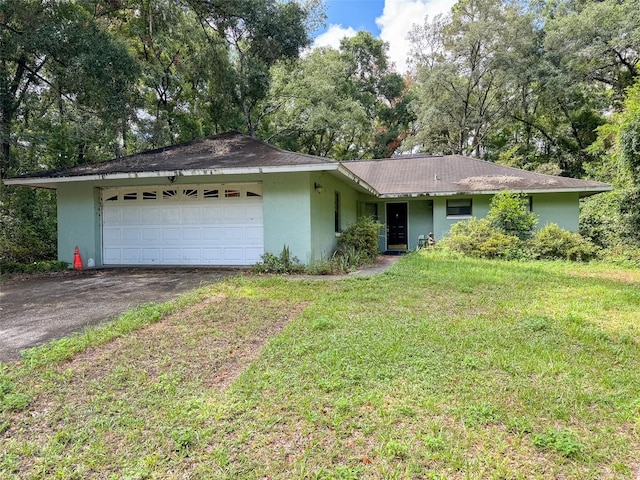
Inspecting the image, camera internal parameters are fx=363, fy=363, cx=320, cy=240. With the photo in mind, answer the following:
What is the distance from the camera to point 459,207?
44.8ft

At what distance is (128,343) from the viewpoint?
3781 mm

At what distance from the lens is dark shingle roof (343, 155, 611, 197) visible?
489 inches

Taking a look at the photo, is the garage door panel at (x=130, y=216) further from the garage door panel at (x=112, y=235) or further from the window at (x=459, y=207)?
the window at (x=459, y=207)

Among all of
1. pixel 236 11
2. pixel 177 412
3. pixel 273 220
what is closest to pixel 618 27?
pixel 236 11

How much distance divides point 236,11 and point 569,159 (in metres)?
21.4

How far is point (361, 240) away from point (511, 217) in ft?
16.0

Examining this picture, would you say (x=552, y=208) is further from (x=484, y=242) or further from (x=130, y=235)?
(x=130, y=235)

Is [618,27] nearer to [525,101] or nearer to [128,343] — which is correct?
[525,101]

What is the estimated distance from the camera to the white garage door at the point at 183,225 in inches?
353

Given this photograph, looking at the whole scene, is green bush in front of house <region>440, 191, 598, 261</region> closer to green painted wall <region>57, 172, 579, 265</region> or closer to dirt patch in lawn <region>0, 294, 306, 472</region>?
green painted wall <region>57, 172, 579, 265</region>

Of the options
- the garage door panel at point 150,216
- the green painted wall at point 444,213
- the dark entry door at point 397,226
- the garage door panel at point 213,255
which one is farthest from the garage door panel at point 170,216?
the green painted wall at point 444,213

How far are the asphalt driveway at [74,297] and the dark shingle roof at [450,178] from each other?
849 centimetres

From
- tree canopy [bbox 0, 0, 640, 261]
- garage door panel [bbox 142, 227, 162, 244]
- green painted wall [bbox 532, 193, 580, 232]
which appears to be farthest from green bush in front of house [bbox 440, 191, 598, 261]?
garage door panel [bbox 142, 227, 162, 244]

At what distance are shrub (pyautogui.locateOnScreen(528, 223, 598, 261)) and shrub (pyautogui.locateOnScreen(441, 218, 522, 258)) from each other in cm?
53
